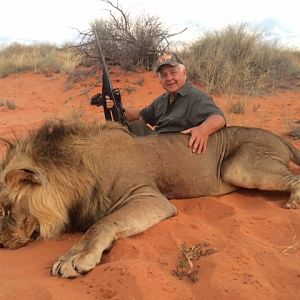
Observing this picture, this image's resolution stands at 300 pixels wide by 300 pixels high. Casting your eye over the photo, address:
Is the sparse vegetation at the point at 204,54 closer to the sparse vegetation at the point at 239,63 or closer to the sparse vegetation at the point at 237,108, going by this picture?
the sparse vegetation at the point at 239,63

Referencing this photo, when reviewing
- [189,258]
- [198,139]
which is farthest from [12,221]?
[198,139]

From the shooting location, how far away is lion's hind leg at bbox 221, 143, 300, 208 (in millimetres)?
4254

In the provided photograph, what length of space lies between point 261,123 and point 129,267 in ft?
17.9

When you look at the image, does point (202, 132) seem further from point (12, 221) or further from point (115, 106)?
point (12, 221)

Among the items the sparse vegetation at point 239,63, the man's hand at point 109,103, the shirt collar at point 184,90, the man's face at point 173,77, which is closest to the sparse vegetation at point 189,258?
the shirt collar at point 184,90

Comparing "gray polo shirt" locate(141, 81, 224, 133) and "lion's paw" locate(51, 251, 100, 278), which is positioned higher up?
"gray polo shirt" locate(141, 81, 224, 133)

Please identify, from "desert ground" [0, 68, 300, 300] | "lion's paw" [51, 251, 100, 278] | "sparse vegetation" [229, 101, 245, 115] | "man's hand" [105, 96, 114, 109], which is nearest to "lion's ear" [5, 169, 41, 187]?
"desert ground" [0, 68, 300, 300]

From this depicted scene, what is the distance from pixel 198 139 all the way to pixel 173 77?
3.10ft

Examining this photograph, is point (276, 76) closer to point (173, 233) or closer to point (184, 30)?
point (184, 30)

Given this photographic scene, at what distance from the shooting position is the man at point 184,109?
14.5ft

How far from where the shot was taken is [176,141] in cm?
439

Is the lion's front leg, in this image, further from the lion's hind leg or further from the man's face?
the man's face

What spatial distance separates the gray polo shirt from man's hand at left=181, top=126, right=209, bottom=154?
30 centimetres

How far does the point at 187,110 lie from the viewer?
4832 mm
